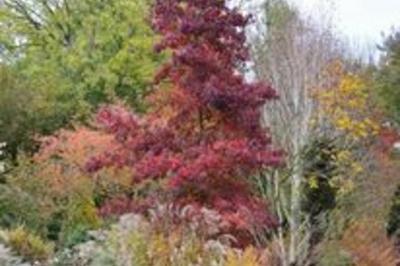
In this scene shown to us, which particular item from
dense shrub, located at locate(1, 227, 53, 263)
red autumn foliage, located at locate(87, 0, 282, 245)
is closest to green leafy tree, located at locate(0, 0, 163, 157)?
dense shrub, located at locate(1, 227, 53, 263)

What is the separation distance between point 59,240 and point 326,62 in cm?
911

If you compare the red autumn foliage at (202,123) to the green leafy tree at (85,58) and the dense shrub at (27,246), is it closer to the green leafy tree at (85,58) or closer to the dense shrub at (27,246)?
the dense shrub at (27,246)

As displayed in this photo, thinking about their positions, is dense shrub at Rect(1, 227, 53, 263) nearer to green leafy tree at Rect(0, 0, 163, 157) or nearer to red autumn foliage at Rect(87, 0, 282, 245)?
red autumn foliage at Rect(87, 0, 282, 245)

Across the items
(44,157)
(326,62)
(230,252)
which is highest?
(326,62)

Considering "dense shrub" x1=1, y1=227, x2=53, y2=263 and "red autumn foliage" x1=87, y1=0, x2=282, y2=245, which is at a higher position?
"red autumn foliage" x1=87, y1=0, x2=282, y2=245

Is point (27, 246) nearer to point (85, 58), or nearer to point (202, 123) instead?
point (202, 123)

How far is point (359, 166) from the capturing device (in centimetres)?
1916

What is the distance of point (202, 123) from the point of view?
1273 centimetres

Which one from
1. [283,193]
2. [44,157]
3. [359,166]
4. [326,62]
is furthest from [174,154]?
[326,62]

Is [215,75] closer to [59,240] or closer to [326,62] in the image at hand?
[59,240]

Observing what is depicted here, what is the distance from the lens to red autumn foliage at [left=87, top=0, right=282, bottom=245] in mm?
12055

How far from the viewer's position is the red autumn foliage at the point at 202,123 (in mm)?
12055

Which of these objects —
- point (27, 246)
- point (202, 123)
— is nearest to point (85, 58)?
point (27, 246)

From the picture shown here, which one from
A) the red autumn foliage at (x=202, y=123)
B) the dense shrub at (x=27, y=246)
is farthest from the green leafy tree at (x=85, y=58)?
the red autumn foliage at (x=202, y=123)
